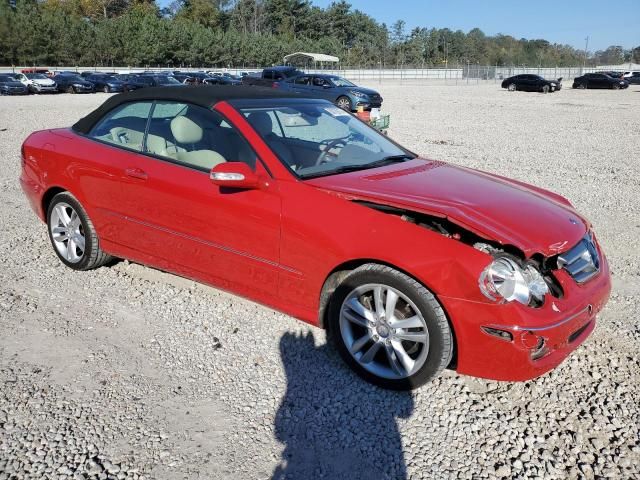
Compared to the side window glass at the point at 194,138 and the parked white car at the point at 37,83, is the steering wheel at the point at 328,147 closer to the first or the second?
the side window glass at the point at 194,138

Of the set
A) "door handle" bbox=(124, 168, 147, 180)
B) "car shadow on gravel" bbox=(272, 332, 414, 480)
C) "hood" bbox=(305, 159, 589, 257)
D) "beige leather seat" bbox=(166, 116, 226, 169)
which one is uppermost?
"beige leather seat" bbox=(166, 116, 226, 169)

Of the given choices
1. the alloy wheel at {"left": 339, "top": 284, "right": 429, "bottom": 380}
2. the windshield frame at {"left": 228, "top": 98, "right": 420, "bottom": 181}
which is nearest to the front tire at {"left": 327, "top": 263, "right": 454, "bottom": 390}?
the alloy wheel at {"left": 339, "top": 284, "right": 429, "bottom": 380}

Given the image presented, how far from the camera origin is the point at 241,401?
3.18 metres

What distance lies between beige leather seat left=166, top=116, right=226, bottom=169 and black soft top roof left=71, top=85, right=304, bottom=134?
0.17 meters

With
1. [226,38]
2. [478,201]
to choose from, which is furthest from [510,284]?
[226,38]

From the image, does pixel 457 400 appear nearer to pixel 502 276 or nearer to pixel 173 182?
pixel 502 276

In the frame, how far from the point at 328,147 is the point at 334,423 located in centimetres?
202

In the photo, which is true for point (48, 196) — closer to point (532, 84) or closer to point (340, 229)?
point (340, 229)

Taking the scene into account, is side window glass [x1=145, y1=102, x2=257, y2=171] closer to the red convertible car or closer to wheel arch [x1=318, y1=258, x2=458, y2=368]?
the red convertible car

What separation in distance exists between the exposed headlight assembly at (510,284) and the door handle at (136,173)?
2515 mm

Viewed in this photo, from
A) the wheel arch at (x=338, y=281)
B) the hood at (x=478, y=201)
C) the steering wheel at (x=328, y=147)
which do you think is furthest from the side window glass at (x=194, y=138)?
the wheel arch at (x=338, y=281)

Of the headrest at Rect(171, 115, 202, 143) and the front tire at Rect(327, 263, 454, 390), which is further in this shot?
the headrest at Rect(171, 115, 202, 143)

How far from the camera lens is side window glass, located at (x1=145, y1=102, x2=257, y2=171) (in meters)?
3.89

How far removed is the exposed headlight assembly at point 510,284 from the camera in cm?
287
